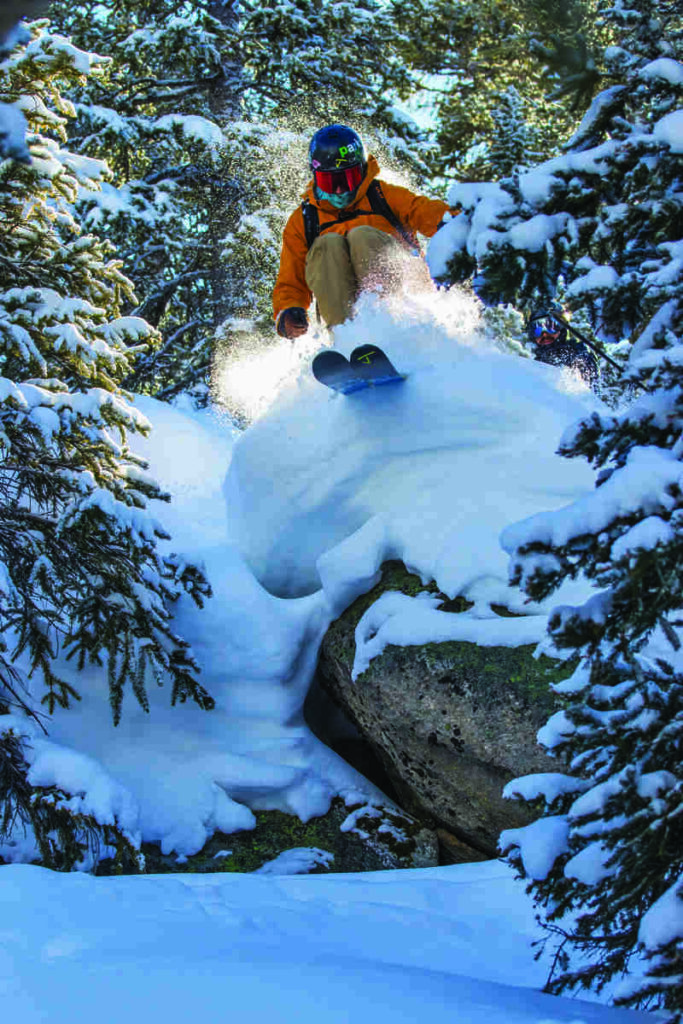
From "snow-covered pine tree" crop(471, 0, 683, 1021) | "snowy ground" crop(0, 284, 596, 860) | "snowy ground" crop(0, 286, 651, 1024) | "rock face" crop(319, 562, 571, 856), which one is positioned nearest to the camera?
"snow-covered pine tree" crop(471, 0, 683, 1021)

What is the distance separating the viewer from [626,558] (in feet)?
6.24

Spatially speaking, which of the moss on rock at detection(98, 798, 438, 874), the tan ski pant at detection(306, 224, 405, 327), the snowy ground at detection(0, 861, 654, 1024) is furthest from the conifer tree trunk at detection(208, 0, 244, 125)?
the snowy ground at detection(0, 861, 654, 1024)

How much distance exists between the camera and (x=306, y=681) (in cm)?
534

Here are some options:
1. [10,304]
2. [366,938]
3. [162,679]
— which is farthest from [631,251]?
[10,304]

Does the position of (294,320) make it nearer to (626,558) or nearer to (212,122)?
(626,558)

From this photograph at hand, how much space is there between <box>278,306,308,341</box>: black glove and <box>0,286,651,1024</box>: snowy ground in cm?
20

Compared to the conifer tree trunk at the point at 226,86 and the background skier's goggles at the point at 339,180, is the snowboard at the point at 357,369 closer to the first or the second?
the background skier's goggles at the point at 339,180

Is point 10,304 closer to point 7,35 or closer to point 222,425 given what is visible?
point 7,35

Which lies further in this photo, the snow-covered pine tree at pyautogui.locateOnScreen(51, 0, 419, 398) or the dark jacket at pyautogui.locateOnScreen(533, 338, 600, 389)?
the snow-covered pine tree at pyautogui.locateOnScreen(51, 0, 419, 398)

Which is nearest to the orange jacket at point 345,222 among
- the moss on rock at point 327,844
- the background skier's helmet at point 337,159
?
the background skier's helmet at point 337,159

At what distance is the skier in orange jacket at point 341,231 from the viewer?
6340mm

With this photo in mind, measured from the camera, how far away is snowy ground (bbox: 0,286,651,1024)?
2385 mm

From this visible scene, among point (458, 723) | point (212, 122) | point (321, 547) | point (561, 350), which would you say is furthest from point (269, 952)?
point (212, 122)

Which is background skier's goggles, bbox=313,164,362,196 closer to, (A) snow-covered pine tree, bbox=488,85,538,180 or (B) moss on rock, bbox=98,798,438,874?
(B) moss on rock, bbox=98,798,438,874
